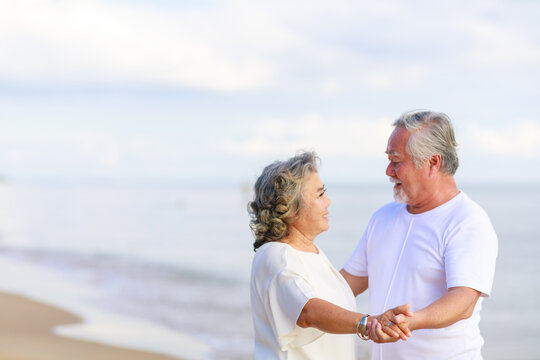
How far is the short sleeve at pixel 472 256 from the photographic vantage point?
2.79 metres

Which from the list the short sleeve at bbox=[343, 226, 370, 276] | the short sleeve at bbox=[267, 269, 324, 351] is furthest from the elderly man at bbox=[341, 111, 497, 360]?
the short sleeve at bbox=[267, 269, 324, 351]

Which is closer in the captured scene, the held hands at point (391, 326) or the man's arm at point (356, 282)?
the held hands at point (391, 326)

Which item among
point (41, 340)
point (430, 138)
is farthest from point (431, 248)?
point (41, 340)

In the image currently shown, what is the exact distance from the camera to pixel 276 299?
8.50ft

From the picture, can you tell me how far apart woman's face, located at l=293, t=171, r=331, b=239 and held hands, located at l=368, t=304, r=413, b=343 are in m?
0.46

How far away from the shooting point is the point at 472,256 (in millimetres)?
2838

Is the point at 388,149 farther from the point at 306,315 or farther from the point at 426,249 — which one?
the point at 306,315

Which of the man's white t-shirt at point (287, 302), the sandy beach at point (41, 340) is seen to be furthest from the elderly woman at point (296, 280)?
the sandy beach at point (41, 340)

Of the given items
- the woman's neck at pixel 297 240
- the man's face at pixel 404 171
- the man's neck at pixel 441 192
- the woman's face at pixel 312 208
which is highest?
the man's face at pixel 404 171

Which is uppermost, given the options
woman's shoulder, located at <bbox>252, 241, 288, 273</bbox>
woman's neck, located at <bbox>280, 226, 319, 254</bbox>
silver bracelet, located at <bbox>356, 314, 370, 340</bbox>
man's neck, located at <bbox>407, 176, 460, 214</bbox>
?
man's neck, located at <bbox>407, 176, 460, 214</bbox>

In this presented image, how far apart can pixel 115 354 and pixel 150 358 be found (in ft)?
1.37

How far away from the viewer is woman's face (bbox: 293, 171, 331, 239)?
2.78 metres

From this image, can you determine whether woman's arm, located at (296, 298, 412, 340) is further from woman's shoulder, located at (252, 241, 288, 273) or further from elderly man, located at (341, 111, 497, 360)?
elderly man, located at (341, 111, 497, 360)

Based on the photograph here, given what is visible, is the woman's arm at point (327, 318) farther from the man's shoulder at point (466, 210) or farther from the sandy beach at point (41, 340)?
the sandy beach at point (41, 340)
